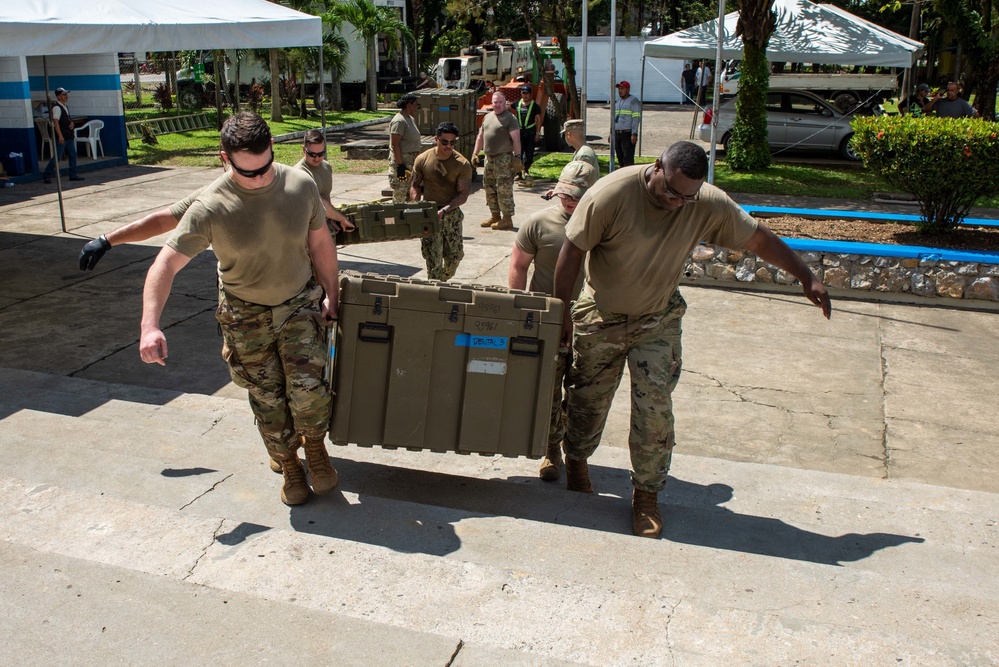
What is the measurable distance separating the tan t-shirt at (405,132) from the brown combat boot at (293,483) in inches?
280

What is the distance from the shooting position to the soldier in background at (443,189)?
817 cm

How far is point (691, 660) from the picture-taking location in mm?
2533

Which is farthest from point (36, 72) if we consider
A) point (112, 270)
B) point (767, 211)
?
point (767, 211)

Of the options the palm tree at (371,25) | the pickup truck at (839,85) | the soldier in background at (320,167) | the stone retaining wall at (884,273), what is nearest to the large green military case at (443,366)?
the soldier in background at (320,167)

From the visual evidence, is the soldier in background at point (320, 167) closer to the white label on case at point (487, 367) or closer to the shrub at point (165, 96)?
the white label on case at point (487, 367)

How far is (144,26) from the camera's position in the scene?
9.01 m

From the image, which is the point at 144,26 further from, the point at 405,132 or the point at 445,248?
the point at 445,248

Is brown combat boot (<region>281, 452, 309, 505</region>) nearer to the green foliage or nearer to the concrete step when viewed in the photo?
the concrete step

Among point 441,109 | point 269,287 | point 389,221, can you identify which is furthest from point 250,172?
point 441,109

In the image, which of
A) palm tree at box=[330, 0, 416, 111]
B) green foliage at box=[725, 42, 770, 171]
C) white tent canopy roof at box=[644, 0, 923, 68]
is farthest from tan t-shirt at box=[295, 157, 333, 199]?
palm tree at box=[330, 0, 416, 111]

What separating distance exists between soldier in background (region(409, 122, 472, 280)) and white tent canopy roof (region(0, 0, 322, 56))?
313 cm

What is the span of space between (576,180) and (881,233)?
6.40 meters

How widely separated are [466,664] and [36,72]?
61.6ft

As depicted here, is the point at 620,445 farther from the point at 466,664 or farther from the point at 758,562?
the point at 466,664
